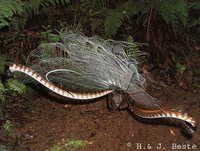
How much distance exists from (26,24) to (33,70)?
88 centimetres

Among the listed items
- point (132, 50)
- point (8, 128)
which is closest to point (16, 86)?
point (8, 128)

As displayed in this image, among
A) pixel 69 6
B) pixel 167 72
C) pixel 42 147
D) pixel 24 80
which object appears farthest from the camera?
pixel 69 6

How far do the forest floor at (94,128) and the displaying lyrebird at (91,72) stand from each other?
12cm

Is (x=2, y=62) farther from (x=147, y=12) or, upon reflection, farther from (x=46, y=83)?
(x=147, y=12)

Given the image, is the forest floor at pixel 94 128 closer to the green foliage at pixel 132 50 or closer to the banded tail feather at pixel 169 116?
the banded tail feather at pixel 169 116

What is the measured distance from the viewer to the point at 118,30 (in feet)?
14.2

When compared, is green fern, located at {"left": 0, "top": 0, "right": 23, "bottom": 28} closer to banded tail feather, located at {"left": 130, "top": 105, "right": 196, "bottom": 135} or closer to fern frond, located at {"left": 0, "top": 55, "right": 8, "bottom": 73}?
fern frond, located at {"left": 0, "top": 55, "right": 8, "bottom": 73}

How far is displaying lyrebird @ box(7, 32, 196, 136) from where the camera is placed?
3.66 metres

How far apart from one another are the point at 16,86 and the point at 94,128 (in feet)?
2.50

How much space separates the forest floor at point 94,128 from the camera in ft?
11.6

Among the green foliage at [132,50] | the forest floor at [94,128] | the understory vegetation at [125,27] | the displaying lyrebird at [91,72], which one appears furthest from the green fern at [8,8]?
the green foliage at [132,50]

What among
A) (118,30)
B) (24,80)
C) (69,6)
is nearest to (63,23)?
(69,6)

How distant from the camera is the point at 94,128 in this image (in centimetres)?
366

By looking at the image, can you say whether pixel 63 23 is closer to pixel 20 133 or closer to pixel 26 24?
pixel 26 24
